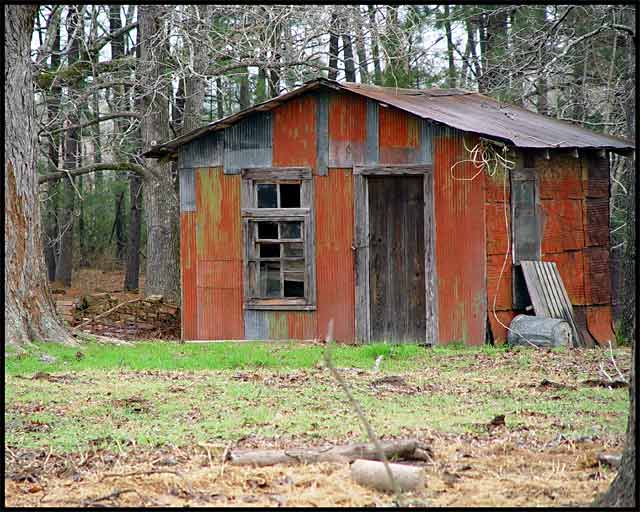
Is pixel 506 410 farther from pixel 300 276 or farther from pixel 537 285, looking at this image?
pixel 300 276

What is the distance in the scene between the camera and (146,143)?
2111 cm

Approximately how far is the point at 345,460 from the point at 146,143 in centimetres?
1538

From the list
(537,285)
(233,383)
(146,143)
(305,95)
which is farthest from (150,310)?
(233,383)

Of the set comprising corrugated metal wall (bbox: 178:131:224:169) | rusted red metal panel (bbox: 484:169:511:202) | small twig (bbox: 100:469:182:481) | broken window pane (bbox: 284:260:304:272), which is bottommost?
small twig (bbox: 100:469:182:481)

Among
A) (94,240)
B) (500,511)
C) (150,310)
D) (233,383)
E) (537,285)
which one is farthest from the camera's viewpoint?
(94,240)

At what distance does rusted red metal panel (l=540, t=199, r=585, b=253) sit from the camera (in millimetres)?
15219

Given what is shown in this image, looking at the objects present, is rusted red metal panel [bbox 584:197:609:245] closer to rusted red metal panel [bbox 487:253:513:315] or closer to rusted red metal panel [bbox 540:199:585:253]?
rusted red metal panel [bbox 540:199:585:253]

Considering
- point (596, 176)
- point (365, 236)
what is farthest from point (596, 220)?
point (365, 236)

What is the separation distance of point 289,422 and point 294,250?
7.48 metres

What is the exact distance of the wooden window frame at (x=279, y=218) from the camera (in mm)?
15414

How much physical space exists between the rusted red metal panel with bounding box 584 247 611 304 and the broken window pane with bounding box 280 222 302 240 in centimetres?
432

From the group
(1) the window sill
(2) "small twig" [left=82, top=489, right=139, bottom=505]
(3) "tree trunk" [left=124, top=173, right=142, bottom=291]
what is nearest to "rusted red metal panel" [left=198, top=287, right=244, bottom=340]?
(1) the window sill

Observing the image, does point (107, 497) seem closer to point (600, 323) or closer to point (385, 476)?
point (385, 476)

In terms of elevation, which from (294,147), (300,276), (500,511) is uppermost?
(294,147)
